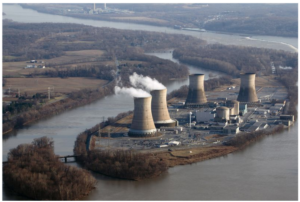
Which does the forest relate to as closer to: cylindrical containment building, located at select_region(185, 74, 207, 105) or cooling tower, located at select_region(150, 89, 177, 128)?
cooling tower, located at select_region(150, 89, 177, 128)

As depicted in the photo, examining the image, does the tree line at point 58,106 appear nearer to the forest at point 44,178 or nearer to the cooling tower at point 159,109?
the cooling tower at point 159,109

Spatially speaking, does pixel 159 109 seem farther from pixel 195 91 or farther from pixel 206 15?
pixel 206 15

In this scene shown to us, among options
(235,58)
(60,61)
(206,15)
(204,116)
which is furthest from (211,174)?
(206,15)

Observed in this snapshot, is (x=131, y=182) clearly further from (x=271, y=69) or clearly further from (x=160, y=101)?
(x=271, y=69)

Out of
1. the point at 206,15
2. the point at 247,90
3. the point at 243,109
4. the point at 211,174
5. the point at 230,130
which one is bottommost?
the point at 211,174

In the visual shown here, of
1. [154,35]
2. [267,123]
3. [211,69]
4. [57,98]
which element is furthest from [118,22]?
[267,123]

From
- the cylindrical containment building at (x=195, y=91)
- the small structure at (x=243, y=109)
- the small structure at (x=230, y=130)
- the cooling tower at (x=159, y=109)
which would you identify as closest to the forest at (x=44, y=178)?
the cooling tower at (x=159, y=109)
